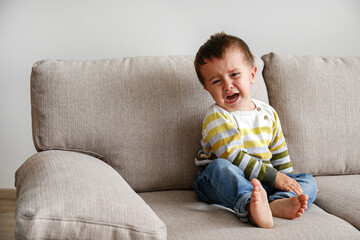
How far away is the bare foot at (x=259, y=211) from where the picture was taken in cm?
115

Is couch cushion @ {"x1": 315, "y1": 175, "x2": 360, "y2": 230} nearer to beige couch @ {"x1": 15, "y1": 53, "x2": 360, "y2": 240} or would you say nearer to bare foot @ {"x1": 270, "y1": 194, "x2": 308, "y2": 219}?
beige couch @ {"x1": 15, "y1": 53, "x2": 360, "y2": 240}

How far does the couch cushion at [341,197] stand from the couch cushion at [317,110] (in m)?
0.09

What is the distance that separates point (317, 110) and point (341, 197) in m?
0.45

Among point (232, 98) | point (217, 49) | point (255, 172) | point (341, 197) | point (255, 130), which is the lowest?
point (341, 197)

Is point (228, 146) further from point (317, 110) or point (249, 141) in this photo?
point (317, 110)

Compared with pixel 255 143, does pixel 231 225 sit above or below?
below

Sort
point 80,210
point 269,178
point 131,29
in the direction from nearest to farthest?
point 80,210 < point 269,178 < point 131,29

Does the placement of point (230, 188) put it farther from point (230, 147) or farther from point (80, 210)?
point (80, 210)

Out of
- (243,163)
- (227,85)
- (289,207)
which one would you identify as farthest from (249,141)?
(289,207)

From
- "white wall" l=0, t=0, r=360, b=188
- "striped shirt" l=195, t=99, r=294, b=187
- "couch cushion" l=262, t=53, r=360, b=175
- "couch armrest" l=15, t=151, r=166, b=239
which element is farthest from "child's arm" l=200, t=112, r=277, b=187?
"white wall" l=0, t=0, r=360, b=188

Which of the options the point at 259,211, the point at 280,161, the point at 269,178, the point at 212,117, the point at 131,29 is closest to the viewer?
the point at 259,211

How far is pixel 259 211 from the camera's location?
1.15 metres

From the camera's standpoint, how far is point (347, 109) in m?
1.77

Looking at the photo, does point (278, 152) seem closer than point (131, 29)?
Yes
